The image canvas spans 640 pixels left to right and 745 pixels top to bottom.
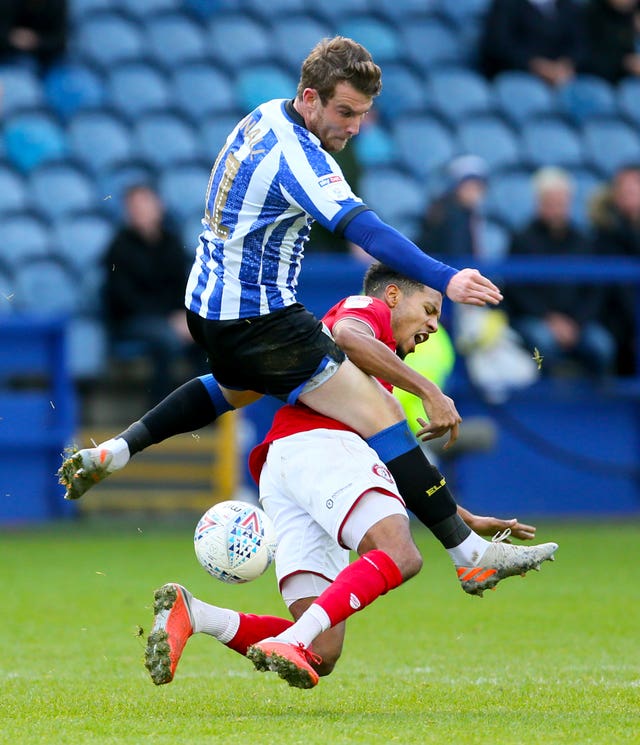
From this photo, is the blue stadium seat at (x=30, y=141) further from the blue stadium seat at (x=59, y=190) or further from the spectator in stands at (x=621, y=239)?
the spectator in stands at (x=621, y=239)

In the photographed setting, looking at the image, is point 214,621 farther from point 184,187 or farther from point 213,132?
point 213,132

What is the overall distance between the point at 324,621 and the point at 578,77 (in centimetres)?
1254

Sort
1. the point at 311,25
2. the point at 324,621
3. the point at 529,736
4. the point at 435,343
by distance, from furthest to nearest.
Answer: the point at 311,25
the point at 435,343
the point at 324,621
the point at 529,736

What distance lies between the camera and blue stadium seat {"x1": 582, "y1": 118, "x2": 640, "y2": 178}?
15938 mm

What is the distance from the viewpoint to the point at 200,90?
14617mm

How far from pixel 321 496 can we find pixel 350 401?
34 cm

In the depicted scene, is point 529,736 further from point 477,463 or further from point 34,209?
point 34,209

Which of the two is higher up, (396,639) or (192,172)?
(192,172)

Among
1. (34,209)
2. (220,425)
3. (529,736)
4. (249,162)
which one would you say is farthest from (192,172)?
(529,736)

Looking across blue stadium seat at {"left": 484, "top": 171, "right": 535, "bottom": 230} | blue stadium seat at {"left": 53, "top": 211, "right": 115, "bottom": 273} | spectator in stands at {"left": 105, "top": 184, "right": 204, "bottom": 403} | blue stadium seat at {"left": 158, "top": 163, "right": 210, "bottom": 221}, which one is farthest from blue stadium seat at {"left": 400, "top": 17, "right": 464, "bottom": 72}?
spectator in stands at {"left": 105, "top": 184, "right": 204, "bottom": 403}

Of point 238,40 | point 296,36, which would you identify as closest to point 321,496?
point 238,40

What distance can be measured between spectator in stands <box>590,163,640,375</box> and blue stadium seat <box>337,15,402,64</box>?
326cm

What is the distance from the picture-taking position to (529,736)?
445 cm

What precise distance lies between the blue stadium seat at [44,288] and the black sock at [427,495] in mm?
7676
